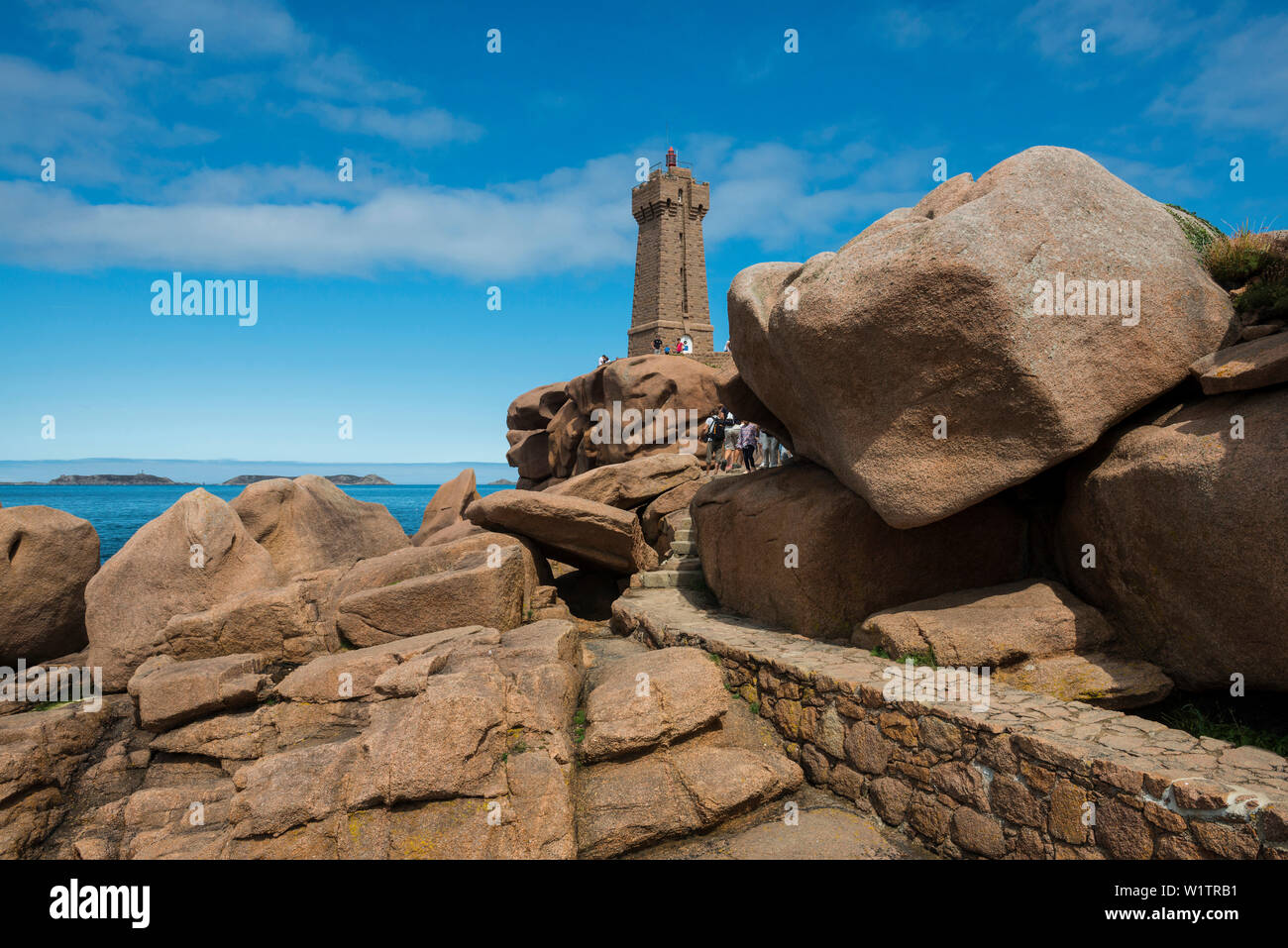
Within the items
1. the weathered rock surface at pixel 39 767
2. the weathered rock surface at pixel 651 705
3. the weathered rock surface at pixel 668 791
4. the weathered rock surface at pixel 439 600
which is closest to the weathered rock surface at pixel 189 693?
the weathered rock surface at pixel 39 767

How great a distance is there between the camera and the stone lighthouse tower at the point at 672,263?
163 feet

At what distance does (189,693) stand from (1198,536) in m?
11.1

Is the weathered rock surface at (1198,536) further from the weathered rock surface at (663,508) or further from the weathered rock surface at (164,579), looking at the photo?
the weathered rock surface at (164,579)

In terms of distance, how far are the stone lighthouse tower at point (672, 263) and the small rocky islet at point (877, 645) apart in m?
40.0

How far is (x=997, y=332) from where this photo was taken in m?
6.79

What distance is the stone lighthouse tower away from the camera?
1954 inches

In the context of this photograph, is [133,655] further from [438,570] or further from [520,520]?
[520,520]

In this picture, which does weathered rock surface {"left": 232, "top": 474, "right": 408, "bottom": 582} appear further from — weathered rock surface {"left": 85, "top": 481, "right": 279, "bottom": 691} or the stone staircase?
the stone staircase

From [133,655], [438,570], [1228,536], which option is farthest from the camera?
[438,570]

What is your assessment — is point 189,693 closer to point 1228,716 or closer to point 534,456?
point 1228,716

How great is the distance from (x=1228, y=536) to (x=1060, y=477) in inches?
88.0

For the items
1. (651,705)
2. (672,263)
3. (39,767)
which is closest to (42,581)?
(39,767)
